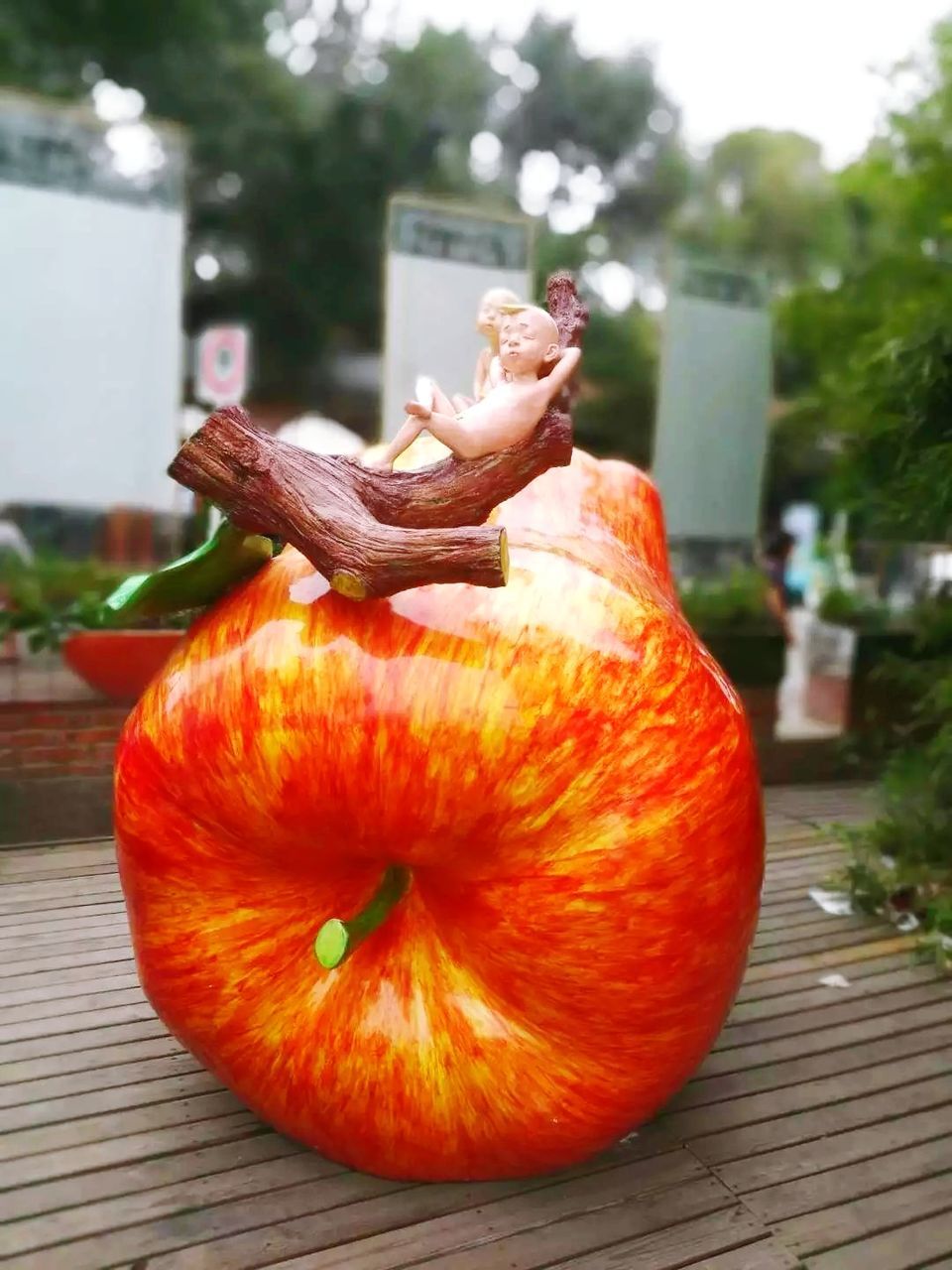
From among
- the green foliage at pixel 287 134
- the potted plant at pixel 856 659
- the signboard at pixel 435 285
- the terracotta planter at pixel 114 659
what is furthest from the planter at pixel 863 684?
the green foliage at pixel 287 134

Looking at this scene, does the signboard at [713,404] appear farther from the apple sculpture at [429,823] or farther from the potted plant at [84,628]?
the apple sculpture at [429,823]

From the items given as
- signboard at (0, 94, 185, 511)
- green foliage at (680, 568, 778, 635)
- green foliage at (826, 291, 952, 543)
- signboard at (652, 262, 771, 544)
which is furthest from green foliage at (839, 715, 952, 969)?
signboard at (0, 94, 185, 511)

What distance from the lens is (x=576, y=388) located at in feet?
12.0

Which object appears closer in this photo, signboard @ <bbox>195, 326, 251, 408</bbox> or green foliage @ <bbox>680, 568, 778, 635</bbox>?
signboard @ <bbox>195, 326, 251, 408</bbox>

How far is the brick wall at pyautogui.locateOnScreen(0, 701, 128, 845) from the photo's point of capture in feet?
14.4

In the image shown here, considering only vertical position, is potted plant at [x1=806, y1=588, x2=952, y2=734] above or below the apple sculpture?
below

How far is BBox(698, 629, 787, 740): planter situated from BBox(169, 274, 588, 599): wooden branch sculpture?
4295 millimetres

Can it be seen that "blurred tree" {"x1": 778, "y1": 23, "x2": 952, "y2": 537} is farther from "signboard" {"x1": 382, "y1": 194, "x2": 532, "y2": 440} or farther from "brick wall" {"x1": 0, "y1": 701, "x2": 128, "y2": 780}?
"brick wall" {"x1": 0, "y1": 701, "x2": 128, "y2": 780}

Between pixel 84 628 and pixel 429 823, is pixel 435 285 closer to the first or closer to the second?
pixel 84 628

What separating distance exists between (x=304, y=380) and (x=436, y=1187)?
17156mm

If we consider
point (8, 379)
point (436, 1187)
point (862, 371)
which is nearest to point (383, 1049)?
point (436, 1187)

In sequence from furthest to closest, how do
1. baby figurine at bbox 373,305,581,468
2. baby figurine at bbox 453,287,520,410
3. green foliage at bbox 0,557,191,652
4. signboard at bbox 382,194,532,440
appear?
signboard at bbox 382,194,532,440 → green foliage at bbox 0,557,191,652 → baby figurine at bbox 453,287,520,410 → baby figurine at bbox 373,305,581,468

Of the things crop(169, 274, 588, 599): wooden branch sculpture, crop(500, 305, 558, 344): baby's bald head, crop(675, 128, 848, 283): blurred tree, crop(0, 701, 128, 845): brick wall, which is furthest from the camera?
crop(675, 128, 848, 283): blurred tree

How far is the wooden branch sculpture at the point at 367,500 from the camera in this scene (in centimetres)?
175
